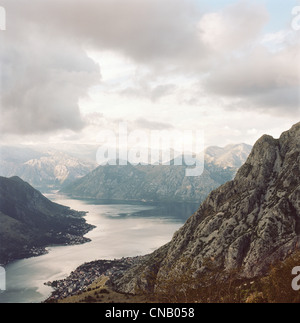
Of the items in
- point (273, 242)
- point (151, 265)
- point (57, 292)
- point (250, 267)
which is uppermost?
point (273, 242)

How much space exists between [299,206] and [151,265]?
80.0m

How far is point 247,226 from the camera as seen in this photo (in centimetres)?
12594

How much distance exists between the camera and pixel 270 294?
52094 mm

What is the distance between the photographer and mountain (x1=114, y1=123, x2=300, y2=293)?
110m

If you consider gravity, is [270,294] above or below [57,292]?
above

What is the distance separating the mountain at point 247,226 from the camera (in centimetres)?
10981
